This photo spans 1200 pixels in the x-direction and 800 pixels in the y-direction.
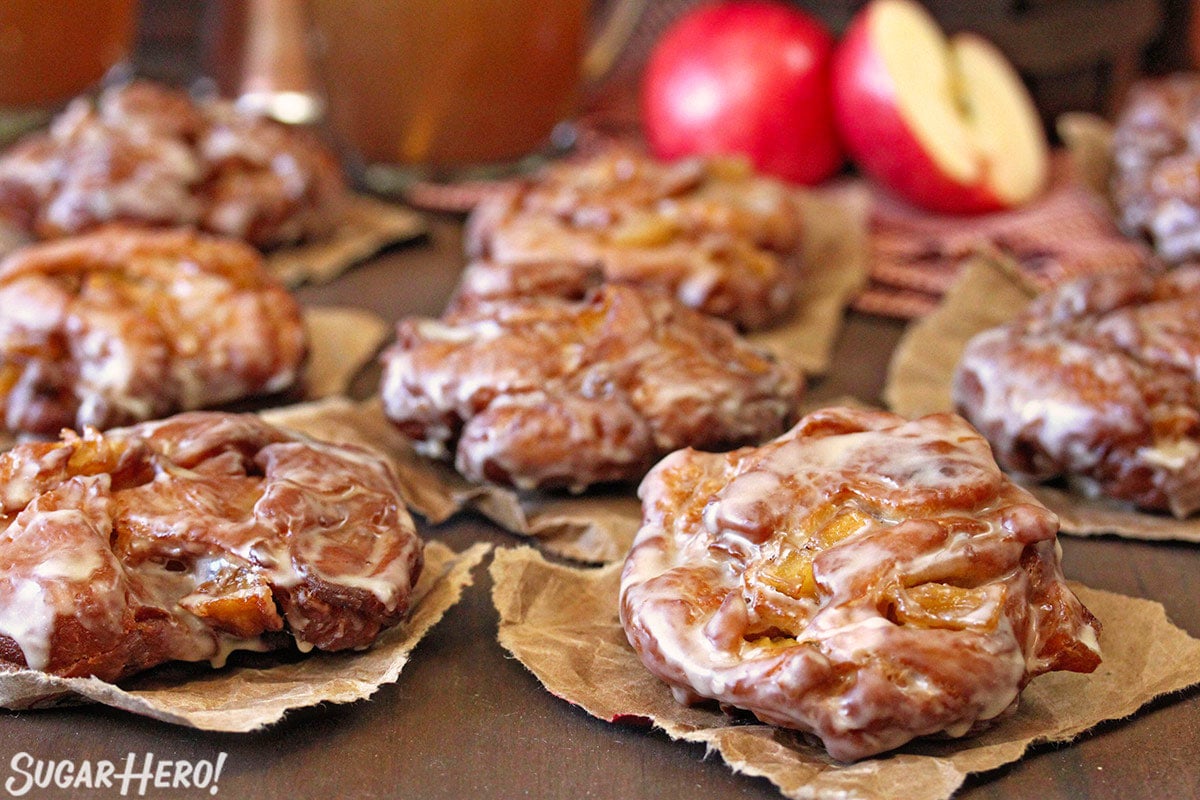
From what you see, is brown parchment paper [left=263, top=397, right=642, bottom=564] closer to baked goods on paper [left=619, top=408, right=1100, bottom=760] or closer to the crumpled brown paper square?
the crumpled brown paper square

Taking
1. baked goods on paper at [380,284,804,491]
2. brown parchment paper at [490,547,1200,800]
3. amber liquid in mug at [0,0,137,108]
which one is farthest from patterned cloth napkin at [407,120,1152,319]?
brown parchment paper at [490,547,1200,800]

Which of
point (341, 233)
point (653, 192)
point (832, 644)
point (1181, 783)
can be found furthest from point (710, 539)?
point (341, 233)

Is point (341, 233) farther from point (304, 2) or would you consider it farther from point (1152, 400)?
point (1152, 400)

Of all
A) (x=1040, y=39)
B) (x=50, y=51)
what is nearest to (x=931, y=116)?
(x=1040, y=39)

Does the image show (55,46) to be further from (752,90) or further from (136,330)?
(752,90)

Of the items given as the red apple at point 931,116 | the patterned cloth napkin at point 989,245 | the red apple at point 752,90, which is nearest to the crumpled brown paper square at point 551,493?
the patterned cloth napkin at point 989,245

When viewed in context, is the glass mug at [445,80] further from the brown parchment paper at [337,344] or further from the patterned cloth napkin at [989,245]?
the patterned cloth napkin at [989,245]
